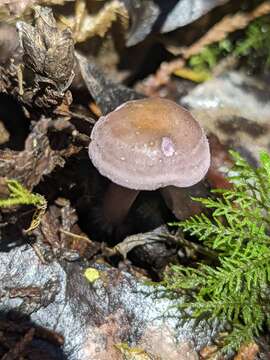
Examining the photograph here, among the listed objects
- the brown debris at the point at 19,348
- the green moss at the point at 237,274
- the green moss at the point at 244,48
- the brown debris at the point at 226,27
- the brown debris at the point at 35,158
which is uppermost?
the brown debris at the point at 35,158

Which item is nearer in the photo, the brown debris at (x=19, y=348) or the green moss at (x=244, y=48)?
the brown debris at (x=19, y=348)

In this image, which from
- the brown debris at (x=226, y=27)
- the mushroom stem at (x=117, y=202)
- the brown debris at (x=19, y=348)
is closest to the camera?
A: the brown debris at (x=19, y=348)

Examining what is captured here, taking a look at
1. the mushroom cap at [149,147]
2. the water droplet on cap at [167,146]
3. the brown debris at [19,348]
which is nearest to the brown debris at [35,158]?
the mushroom cap at [149,147]

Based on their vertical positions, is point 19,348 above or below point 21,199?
below

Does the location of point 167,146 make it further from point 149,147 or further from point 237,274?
point 237,274

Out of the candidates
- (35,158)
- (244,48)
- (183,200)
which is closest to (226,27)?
(244,48)

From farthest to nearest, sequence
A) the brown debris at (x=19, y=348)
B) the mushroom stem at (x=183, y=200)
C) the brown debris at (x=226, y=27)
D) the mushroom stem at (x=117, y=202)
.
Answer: the brown debris at (x=226, y=27), the mushroom stem at (x=183, y=200), the mushroom stem at (x=117, y=202), the brown debris at (x=19, y=348)

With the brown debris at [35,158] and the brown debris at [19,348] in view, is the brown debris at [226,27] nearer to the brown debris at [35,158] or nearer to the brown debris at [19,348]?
the brown debris at [35,158]

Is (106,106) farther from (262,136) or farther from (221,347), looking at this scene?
(221,347)
